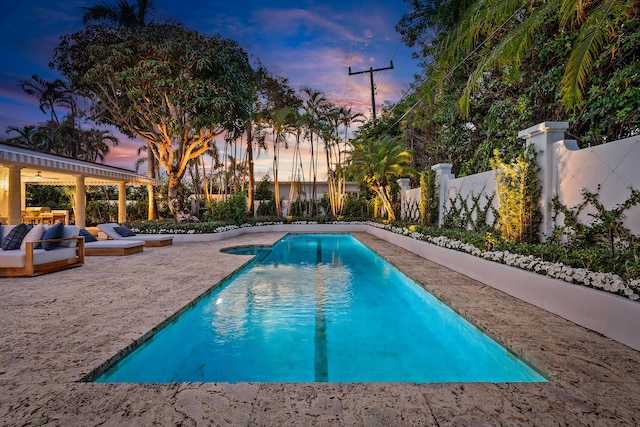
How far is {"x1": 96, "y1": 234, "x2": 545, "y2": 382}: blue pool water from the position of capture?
3268 mm

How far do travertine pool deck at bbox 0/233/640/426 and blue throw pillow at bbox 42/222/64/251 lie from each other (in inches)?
131

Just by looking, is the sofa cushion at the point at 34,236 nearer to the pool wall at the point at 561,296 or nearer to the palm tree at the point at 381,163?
the pool wall at the point at 561,296

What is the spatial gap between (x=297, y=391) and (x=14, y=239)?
7393 millimetres

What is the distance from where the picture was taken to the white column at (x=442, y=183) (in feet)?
37.6

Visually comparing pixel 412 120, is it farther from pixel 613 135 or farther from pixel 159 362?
pixel 159 362

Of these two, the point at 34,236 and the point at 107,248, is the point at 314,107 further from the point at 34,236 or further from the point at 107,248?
the point at 34,236

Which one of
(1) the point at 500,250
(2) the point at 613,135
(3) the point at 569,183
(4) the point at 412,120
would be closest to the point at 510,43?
(3) the point at 569,183

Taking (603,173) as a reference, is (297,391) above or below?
below

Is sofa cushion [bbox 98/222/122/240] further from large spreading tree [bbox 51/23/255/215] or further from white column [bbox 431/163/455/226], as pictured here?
white column [bbox 431/163/455/226]

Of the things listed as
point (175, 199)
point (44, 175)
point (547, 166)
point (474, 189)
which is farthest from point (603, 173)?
point (44, 175)

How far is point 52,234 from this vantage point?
7.09 meters

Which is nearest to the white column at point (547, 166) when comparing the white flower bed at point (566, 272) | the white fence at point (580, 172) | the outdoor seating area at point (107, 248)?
the white fence at point (580, 172)

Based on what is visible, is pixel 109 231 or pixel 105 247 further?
pixel 109 231

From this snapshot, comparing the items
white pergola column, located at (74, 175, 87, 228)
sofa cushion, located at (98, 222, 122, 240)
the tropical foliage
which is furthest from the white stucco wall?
white pergola column, located at (74, 175, 87, 228)
